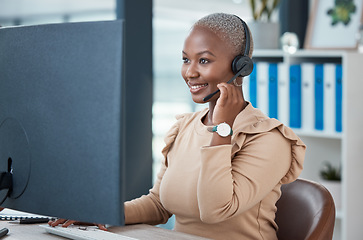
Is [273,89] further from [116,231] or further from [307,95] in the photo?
[116,231]

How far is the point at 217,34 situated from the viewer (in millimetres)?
1347

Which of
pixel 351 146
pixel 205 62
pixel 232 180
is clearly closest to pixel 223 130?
pixel 232 180

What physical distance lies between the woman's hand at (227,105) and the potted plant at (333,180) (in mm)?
1763

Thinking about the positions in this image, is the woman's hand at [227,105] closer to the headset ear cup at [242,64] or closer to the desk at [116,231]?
the headset ear cup at [242,64]

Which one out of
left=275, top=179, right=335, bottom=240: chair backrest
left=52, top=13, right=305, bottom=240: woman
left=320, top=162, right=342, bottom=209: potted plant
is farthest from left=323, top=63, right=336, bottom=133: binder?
left=52, top=13, right=305, bottom=240: woman

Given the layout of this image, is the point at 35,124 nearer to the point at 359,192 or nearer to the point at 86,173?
the point at 86,173

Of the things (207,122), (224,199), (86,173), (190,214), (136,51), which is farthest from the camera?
(136,51)

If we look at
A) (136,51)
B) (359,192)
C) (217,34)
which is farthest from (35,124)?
(359,192)

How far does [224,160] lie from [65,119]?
0.42m

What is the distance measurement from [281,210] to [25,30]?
0.89 meters

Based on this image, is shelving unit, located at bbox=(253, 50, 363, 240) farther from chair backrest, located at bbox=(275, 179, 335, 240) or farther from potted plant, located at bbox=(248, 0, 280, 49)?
chair backrest, located at bbox=(275, 179, 335, 240)

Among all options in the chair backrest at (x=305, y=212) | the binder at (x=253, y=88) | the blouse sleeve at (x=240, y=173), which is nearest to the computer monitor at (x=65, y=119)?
the blouse sleeve at (x=240, y=173)

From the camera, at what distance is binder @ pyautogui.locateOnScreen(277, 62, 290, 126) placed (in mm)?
2947

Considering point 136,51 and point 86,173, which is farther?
point 136,51
